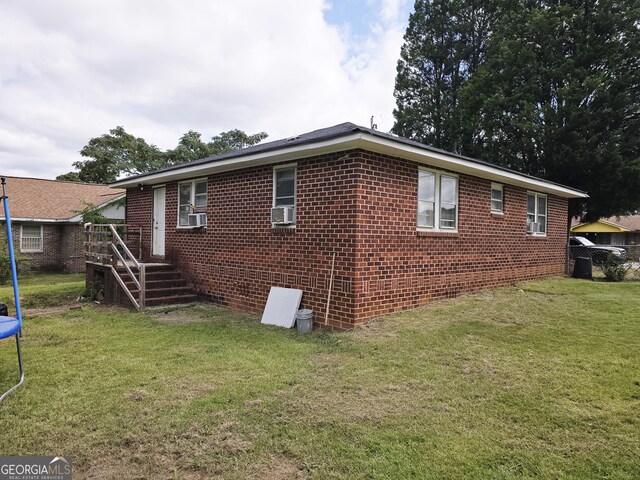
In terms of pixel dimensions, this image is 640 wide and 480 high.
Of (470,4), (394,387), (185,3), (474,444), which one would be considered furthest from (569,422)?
(470,4)

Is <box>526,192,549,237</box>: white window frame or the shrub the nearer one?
<box>526,192,549,237</box>: white window frame

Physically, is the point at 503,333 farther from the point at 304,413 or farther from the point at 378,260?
the point at 304,413

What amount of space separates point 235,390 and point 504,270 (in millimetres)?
9003

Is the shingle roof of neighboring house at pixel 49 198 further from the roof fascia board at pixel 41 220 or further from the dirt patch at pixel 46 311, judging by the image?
the dirt patch at pixel 46 311

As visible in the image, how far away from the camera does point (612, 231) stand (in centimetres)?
3516

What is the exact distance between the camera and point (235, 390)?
4145 mm

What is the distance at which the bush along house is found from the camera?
6.93m

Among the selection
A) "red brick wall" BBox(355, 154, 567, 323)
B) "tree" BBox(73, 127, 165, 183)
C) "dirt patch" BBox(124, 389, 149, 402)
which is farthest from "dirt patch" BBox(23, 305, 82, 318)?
"tree" BBox(73, 127, 165, 183)

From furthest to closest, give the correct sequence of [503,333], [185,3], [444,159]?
[185,3] < [444,159] < [503,333]

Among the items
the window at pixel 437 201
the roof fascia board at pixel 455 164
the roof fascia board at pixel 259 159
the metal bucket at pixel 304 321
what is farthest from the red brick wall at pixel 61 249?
the roof fascia board at pixel 455 164

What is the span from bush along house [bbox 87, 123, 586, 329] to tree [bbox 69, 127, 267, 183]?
25251 millimetres

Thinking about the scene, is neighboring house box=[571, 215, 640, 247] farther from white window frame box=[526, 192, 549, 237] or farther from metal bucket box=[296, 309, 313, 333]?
metal bucket box=[296, 309, 313, 333]

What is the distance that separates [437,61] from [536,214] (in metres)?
17.6

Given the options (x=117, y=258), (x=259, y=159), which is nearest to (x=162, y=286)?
(x=117, y=258)
